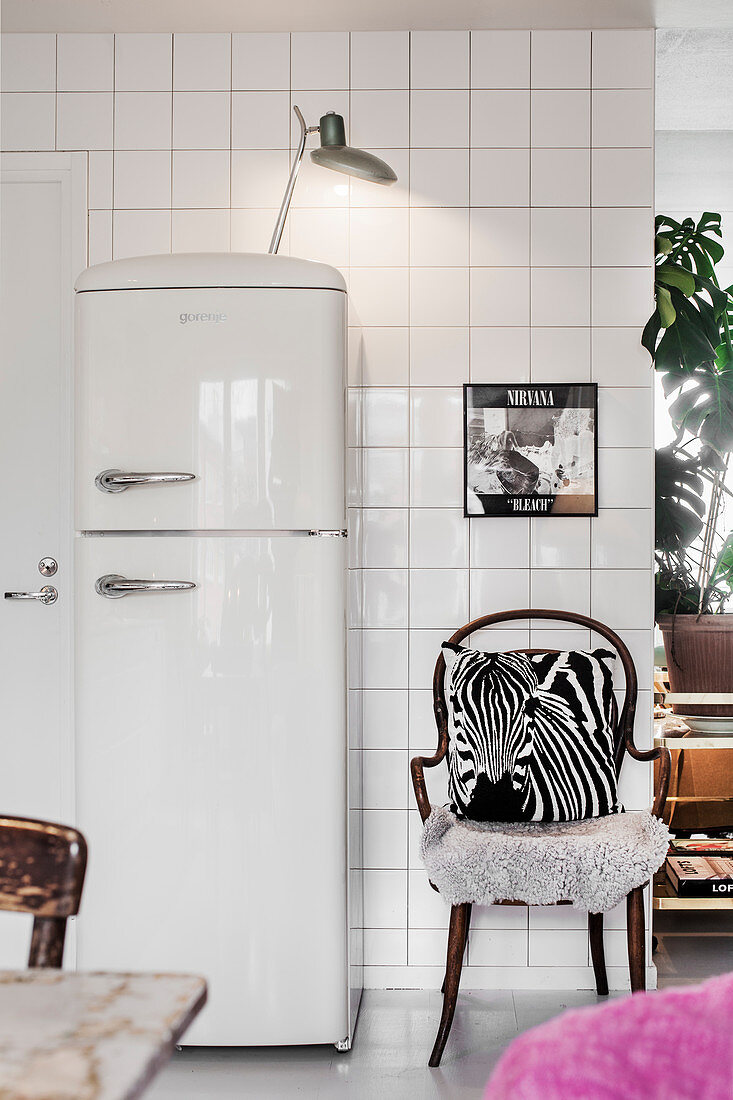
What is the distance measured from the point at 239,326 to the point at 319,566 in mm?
571

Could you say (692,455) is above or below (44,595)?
Result: above

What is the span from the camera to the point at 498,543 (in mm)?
2738

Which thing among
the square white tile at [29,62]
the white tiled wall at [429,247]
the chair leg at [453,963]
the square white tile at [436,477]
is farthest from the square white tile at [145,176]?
the chair leg at [453,963]

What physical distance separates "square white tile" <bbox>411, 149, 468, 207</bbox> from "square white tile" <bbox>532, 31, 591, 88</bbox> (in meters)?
0.31

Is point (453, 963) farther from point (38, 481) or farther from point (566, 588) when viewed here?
point (38, 481)

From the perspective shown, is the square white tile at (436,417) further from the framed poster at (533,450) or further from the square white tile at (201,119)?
the square white tile at (201,119)

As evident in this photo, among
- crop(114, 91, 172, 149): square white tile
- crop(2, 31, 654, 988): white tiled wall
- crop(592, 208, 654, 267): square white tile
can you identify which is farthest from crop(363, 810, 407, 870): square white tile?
crop(114, 91, 172, 149): square white tile

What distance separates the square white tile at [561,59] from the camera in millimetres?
2705

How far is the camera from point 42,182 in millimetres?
2768

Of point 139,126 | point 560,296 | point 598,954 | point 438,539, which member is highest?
point 139,126

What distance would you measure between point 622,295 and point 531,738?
Answer: 4.08 ft

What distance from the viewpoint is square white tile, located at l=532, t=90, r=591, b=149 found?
271 cm

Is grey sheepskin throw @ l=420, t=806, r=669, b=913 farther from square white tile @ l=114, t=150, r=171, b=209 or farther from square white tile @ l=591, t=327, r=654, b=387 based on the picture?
square white tile @ l=114, t=150, r=171, b=209

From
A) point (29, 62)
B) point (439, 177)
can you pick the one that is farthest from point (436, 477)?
point (29, 62)
